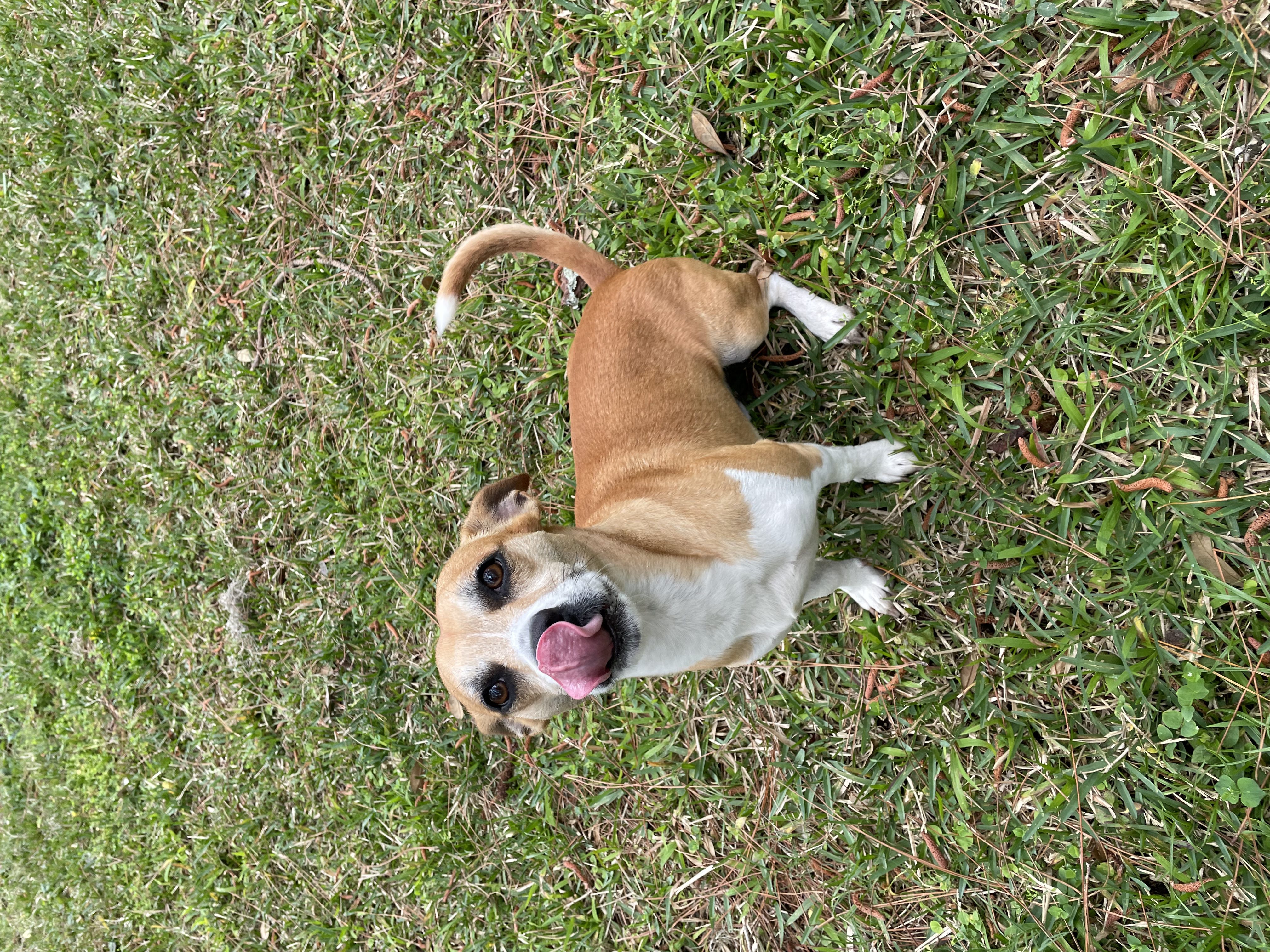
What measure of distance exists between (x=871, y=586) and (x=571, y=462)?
1950mm

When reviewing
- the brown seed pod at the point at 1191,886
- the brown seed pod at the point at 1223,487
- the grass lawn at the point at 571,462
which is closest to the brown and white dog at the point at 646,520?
the grass lawn at the point at 571,462

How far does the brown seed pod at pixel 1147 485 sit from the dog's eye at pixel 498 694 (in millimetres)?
2520

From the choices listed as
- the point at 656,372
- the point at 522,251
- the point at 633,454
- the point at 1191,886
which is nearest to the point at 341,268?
the point at 522,251

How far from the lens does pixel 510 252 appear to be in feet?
13.6

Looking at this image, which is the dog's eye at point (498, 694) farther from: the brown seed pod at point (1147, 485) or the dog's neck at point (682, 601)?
the brown seed pod at point (1147, 485)

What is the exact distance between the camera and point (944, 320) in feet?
11.4

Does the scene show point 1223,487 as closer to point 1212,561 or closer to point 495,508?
point 1212,561

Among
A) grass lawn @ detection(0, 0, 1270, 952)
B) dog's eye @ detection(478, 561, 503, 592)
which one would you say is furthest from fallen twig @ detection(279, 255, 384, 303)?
dog's eye @ detection(478, 561, 503, 592)

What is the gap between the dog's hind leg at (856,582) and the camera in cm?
360

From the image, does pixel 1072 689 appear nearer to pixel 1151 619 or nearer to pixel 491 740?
pixel 1151 619

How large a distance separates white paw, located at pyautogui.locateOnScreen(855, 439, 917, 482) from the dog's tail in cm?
159

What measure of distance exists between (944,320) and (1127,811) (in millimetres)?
2087

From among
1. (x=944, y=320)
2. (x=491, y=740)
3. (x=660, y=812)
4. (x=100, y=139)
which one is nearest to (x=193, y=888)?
(x=491, y=740)

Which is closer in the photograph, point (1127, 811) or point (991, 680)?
point (1127, 811)
